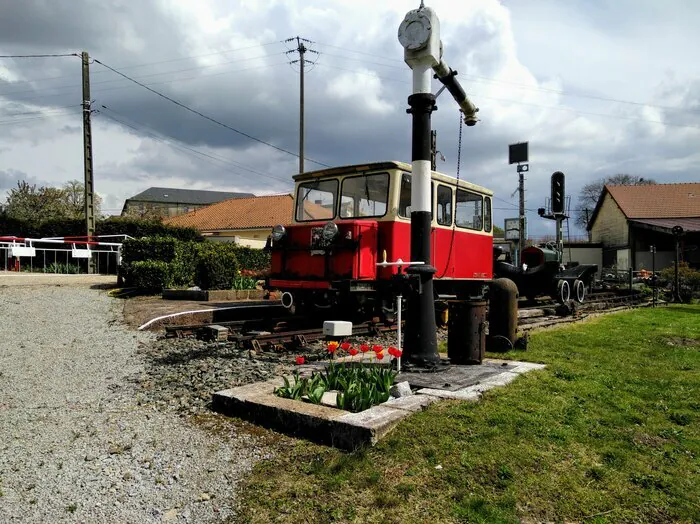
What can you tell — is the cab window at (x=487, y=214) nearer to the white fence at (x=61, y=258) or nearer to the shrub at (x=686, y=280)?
the shrub at (x=686, y=280)

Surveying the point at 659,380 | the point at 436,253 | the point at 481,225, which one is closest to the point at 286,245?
the point at 436,253

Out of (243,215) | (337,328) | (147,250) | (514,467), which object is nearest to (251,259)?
(147,250)

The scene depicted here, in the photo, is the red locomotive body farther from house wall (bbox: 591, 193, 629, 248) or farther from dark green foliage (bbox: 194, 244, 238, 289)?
house wall (bbox: 591, 193, 629, 248)

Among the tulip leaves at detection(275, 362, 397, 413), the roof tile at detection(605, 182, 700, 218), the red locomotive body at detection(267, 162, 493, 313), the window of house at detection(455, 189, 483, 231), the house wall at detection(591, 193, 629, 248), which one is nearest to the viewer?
the tulip leaves at detection(275, 362, 397, 413)

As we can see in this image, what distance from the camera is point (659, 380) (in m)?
5.45

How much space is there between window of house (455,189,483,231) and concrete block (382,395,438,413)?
249 inches

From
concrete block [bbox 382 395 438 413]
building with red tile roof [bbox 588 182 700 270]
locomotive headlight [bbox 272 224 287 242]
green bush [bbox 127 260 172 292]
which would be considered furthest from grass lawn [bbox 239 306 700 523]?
building with red tile roof [bbox 588 182 700 270]

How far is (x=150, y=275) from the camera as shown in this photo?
560 inches

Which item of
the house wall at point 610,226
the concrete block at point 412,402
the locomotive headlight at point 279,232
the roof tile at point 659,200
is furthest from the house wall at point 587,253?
the concrete block at point 412,402

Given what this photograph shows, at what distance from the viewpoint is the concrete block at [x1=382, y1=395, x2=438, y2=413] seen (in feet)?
13.4

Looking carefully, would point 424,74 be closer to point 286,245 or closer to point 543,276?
point 286,245

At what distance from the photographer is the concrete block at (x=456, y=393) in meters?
4.43

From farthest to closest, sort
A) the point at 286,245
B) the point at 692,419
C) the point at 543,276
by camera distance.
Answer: the point at 543,276
the point at 286,245
the point at 692,419

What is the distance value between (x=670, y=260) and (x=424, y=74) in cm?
3178
